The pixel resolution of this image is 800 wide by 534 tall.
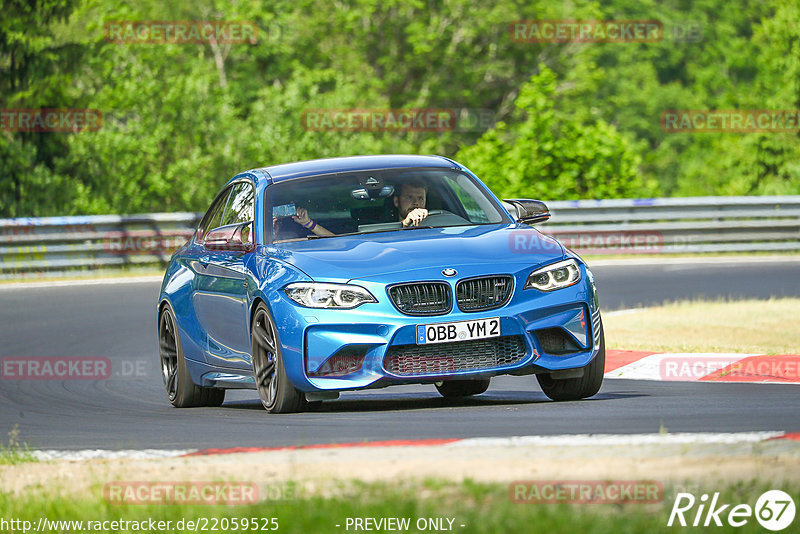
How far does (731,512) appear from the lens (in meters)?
4.90

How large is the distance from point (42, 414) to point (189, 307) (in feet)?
4.17

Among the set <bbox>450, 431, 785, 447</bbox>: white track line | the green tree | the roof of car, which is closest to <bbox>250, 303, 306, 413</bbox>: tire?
the roof of car

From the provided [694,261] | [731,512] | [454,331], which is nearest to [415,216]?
[454,331]

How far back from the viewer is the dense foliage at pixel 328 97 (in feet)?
102

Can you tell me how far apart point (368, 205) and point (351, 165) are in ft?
1.59

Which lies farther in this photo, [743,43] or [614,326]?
[743,43]

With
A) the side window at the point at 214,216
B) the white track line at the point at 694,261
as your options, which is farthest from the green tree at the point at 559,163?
the side window at the point at 214,216

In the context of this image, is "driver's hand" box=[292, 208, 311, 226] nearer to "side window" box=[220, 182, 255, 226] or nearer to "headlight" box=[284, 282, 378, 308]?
"side window" box=[220, 182, 255, 226]

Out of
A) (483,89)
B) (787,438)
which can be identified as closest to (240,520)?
(787,438)

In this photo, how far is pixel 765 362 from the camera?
11.4 meters

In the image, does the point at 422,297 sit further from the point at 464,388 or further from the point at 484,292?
the point at 464,388

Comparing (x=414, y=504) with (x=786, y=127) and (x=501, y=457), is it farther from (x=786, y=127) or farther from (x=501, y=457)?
(x=786, y=127)

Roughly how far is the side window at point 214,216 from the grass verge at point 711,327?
3989mm

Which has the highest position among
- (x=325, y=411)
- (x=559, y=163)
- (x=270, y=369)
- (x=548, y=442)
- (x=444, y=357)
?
(x=548, y=442)
